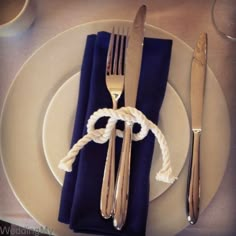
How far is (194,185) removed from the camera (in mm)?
417

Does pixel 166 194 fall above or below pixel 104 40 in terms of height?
below

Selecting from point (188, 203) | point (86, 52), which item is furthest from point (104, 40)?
point (188, 203)

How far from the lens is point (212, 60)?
493 millimetres

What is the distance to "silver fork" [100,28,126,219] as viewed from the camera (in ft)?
1.30

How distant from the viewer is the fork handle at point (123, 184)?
390 mm

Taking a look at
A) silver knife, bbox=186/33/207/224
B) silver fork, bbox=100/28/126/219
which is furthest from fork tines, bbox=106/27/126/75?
silver knife, bbox=186/33/207/224

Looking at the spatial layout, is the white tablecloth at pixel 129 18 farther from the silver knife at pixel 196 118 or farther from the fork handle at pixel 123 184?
the fork handle at pixel 123 184

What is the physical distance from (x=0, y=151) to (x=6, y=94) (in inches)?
3.3

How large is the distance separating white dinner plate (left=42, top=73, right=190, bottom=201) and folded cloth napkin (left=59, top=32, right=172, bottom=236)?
16 mm

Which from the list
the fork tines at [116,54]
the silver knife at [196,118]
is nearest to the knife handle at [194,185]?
the silver knife at [196,118]

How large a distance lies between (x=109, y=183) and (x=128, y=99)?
107mm

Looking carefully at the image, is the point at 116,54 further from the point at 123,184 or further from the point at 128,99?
the point at 123,184

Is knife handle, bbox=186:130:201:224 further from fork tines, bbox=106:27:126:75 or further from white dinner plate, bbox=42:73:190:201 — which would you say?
fork tines, bbox=106:27:126:75

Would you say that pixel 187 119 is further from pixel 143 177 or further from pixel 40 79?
pixel 40 79
